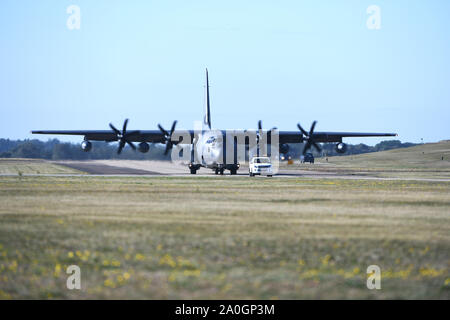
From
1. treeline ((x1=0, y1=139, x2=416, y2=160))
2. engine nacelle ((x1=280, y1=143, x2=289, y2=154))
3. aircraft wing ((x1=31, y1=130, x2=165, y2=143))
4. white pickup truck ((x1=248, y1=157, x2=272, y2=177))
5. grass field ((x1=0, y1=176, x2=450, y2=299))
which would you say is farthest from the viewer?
treeline ((x1=0, y1=139, x2=416, y2=160))

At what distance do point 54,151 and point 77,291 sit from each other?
13298 centimetres

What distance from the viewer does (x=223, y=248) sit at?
15.1 m

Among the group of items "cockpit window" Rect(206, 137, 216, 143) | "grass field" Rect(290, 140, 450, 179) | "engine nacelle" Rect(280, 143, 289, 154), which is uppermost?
"cockpit window" Rect(206, 137, 216, 143)

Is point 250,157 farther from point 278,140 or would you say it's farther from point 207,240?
point 207,240

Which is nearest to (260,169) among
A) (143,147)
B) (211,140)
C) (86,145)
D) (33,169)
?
(211,140)

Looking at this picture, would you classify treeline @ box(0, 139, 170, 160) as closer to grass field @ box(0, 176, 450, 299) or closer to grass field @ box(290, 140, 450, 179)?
grass field @ box(290, 140, 450, 179)

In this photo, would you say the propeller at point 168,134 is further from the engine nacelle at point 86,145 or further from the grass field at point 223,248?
the grass field at point 223,248

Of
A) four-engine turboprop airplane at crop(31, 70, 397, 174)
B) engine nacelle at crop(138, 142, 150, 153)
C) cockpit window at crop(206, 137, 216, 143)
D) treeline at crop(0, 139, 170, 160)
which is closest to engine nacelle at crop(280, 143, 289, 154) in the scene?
four-engine turboprop airplane at crop(31, 70, 397, 174)

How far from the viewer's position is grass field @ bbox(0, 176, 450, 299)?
36.9 feet

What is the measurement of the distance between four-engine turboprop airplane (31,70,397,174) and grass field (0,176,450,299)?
2843cm

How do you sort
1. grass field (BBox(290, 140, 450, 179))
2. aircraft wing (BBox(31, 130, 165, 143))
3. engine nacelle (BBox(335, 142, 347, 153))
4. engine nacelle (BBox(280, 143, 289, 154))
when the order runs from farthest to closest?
grass field (BBox(290, 140, 450, 179))
aircraft wing (BBox(31, 130, 165, 143))
engine nacelle (BBox(335, 142, 347, 153))
engine nacelle (BBox(280, 143, 289, 154))

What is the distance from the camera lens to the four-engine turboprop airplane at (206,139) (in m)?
55.5
